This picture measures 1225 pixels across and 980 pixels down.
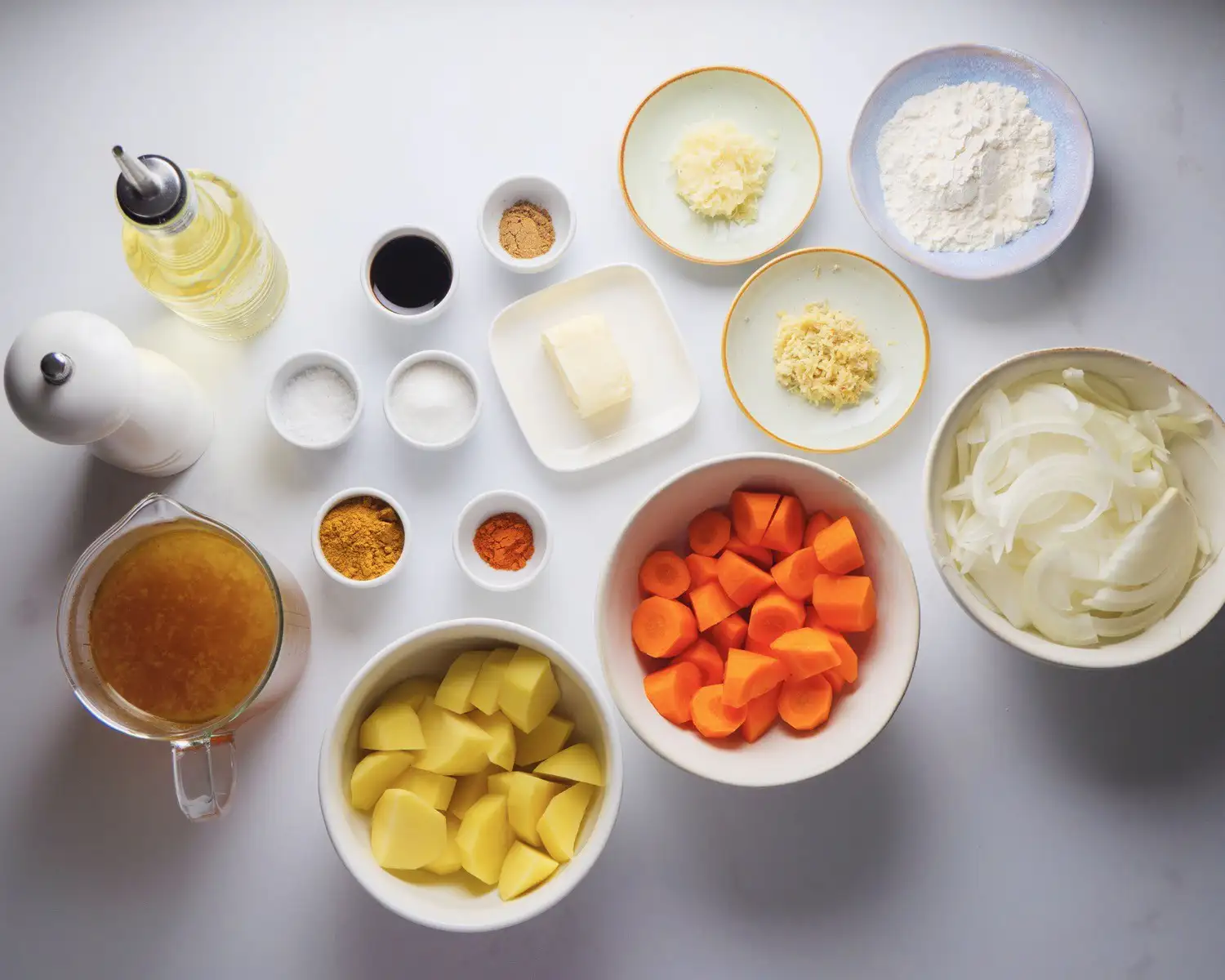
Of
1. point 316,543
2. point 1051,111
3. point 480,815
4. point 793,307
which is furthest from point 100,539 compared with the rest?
point 1051,111

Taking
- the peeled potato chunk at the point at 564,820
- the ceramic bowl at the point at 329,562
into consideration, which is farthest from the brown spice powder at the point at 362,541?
the peeled potato chunk at the point at 564,820

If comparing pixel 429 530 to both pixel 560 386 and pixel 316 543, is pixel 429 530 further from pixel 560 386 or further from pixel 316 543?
pixel 560 386

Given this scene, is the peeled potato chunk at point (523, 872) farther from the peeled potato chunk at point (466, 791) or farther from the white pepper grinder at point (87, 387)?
the white pepper grinder at point (87, 387)

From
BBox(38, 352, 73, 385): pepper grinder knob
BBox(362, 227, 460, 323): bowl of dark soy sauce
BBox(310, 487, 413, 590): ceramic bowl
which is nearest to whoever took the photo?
BBox(38, 352, 73, 385): pepper grinder knob

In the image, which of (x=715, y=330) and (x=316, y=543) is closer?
(x=316, y=543)

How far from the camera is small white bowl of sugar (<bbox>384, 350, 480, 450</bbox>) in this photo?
155cm

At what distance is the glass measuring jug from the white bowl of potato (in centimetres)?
18

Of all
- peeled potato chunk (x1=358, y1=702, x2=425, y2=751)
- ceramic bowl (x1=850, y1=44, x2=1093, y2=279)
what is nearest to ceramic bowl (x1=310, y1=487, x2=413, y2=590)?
peeled potato chunk (x1=358, y1=702, x2=425, y2=751)

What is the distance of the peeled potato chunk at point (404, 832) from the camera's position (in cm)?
124

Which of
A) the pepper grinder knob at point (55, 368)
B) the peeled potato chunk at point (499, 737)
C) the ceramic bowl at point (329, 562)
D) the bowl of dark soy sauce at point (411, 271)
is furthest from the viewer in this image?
the bowl of dark soy sauce at point (411, 271)

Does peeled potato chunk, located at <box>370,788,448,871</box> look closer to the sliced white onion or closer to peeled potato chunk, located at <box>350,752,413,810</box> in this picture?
peeled potato chunk, located at <box>350,752,413,810</box>

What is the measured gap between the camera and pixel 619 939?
5.06 ft

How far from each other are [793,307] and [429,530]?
751 mm

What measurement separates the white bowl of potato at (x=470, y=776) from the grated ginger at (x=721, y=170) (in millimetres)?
847
